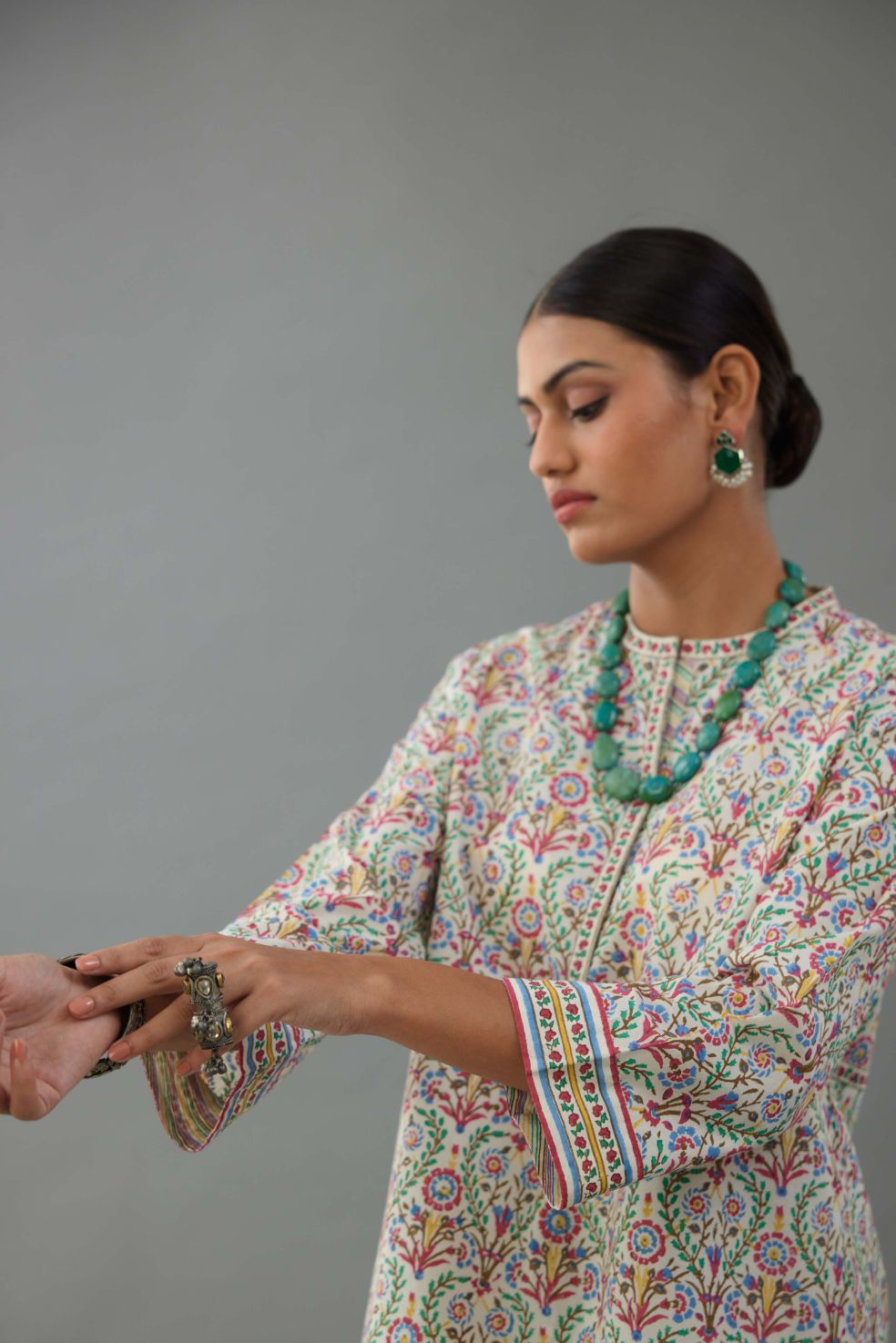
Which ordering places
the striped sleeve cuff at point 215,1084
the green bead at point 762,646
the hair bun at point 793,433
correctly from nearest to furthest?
the striped sleeve cuff at point 215,1084, the green bead at point 762,646, the hair bun at point 793,433

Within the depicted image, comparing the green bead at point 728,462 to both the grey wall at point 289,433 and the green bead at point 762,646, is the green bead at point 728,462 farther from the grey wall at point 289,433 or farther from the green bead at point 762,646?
the grey wall at point 289,433

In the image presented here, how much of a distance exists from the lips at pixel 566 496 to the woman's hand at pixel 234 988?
1.96 feet

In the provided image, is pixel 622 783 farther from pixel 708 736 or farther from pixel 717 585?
pixel 717 585

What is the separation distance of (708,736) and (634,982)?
29 cm

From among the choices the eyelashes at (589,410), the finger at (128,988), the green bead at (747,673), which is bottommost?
the finger at (128,988)

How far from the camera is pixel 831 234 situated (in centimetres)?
243

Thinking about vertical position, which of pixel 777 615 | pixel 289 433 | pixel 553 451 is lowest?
pixel 777 615

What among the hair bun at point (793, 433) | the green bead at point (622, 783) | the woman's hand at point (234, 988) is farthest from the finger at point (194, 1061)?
the hair bun at point (793, 433)

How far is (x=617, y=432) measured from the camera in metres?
1.46

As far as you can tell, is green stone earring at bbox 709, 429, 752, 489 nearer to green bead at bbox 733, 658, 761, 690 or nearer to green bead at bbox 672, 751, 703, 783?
green bead at bbox 733, 658, 761, 690

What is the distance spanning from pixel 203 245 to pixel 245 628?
2.22 ft

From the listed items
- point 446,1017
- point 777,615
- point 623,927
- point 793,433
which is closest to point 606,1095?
point 446,1017

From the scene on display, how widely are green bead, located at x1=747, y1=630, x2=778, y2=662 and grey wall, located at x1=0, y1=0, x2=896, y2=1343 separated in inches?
37.3

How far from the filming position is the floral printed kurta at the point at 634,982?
116 cm
